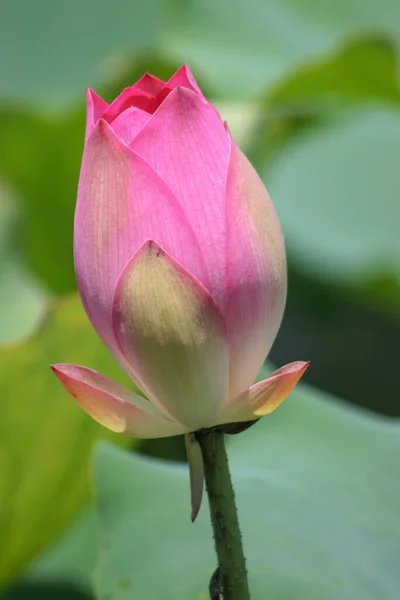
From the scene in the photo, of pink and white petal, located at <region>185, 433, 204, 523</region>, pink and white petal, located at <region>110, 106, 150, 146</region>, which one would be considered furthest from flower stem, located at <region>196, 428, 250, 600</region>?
pink and white petal, located at <region>110, 106, 150, 146</region>

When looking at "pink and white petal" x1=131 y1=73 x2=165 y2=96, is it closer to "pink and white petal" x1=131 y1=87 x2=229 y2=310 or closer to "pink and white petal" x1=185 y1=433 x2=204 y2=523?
"pink and white petal" x1=131 y1=87 x2=229 y2=310

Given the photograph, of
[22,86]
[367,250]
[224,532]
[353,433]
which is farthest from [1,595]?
[22,86]

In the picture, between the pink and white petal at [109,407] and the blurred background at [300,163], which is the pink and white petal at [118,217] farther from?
the blurred background at [300,163]

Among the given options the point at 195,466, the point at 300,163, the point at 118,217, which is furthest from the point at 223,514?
the point at 300,163

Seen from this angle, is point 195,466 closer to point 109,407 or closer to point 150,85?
point 109,407

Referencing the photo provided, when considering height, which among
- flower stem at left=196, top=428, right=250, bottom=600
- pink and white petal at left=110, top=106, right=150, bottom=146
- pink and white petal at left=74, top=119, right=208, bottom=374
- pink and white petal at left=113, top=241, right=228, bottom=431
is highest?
pink and white petal at left=110, top=106, right=150, bottom=146

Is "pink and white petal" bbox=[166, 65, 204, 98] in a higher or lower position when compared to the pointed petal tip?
higher

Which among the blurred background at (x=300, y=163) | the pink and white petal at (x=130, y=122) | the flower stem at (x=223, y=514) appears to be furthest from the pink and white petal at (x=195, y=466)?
the blurred background at (x=300, y=163)
